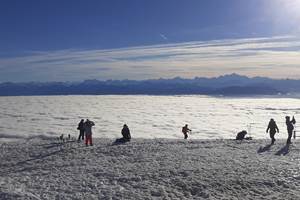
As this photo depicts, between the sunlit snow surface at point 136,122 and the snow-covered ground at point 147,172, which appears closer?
the snow-covered ground at point 147,172

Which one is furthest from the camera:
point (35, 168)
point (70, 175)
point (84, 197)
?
point (35, 168)

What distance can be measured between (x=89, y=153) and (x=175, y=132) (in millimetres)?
31939

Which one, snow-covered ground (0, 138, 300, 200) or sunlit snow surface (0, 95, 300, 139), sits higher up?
snow-covered ground (0, 138, 300, 200)

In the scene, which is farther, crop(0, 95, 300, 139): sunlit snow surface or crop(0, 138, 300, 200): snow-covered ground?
crop(0, 95, 300, 139): sunlit snow surface

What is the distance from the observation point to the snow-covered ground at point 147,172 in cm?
1711

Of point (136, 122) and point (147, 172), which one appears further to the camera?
point (136, 122)

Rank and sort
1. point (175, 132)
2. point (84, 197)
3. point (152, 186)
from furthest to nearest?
point (175, 132)
point (152, 186)
point (84, 197)

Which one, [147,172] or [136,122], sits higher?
[147,172]

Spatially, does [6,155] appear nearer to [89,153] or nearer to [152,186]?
[89,153]

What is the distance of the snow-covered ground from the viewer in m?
17.1

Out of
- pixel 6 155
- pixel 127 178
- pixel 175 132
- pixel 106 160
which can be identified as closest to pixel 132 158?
pixel 106 160

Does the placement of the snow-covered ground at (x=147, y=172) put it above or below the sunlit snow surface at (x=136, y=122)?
above

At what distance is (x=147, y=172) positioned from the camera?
19391 millimetres

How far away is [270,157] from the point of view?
933 inches
